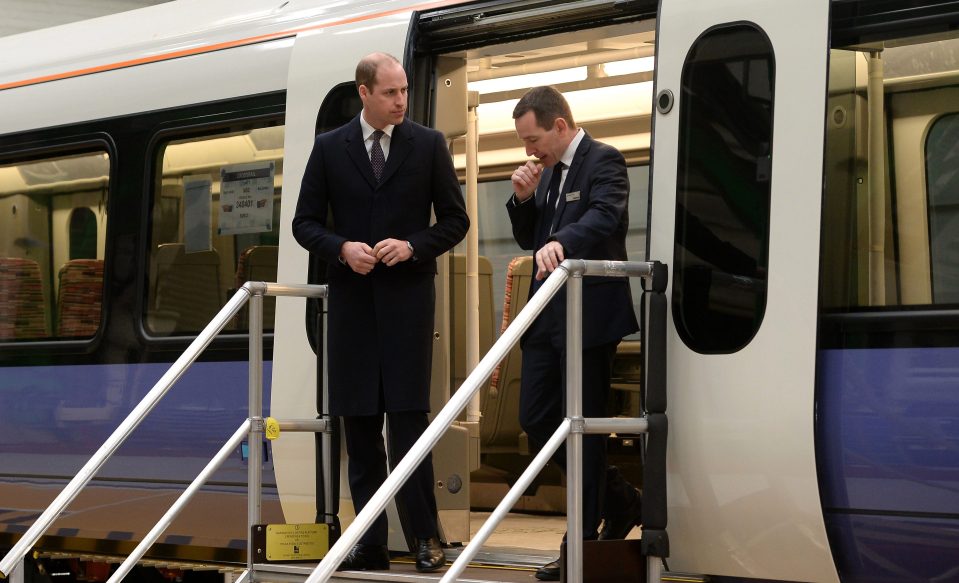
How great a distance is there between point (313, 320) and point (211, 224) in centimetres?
103

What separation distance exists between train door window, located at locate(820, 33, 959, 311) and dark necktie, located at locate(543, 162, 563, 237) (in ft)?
3.30

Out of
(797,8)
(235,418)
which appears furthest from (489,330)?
(797,8)

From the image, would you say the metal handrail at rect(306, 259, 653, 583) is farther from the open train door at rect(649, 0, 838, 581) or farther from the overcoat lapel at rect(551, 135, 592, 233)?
the overcoat lapel at rect(551, 135, 592, 233)

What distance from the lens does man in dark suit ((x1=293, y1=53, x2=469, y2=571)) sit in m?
5.08

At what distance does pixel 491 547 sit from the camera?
5.51 meters

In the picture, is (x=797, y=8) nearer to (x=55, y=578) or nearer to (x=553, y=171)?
(x=553, y=171)

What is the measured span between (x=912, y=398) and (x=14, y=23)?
13.1m

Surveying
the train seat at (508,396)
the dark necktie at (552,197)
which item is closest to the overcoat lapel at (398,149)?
the dark necktie at (552,197)

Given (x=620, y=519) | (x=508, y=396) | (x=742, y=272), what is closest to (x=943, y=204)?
(x=742, y=272)

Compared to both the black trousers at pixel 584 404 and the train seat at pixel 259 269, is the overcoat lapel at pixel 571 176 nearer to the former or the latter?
the black trousers at pixel 584 404

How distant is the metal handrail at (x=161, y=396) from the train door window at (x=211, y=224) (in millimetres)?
917

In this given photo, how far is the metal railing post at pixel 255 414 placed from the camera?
16.9 feet

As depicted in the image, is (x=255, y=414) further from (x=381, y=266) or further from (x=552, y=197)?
(x=552, y=197)

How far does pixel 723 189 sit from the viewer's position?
4723 millimetres
